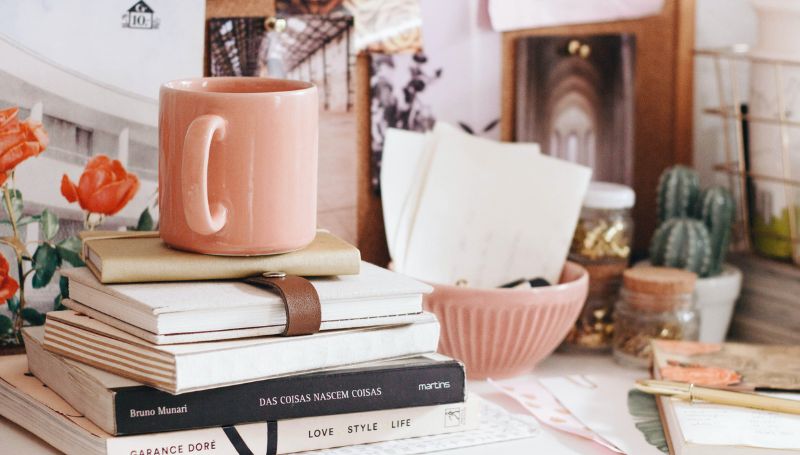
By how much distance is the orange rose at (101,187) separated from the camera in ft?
2.73

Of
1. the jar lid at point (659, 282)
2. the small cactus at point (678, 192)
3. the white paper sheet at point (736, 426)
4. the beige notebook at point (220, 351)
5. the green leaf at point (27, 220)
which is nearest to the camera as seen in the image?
the beige notebook at point (220, 351)

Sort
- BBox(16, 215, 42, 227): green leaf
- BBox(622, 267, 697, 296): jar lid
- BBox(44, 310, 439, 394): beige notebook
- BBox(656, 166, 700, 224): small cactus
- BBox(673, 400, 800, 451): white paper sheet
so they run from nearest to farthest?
A: BBox(44, 310, 439, 394): beige notebook
BBox(673, 400, 800, 451): white paper sheet
BBox(16, 215, 42, 227): green leaf
BBox(622, 267, 697, 296): jar lid
BBox(656, 166, 700, 224): small cactus

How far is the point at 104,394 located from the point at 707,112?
738 millimetres

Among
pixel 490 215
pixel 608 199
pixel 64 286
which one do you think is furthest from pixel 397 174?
pixel 64 286

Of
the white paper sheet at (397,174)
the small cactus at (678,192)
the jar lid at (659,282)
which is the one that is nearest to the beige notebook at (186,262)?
the white paper sheet at (397,174)

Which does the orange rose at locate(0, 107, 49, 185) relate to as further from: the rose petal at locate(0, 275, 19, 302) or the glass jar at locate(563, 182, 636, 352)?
the glass jar at locate(563, 182, 636, 352)

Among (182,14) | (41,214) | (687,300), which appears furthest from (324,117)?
(687,300)

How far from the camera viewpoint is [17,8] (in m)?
0.79

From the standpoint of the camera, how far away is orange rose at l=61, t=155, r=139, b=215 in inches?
32.8

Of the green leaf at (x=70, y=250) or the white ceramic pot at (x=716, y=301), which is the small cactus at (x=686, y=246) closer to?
the white ceramic pot at (x=716, y=301)

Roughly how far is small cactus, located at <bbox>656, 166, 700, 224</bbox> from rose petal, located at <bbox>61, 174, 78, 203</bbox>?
57cm

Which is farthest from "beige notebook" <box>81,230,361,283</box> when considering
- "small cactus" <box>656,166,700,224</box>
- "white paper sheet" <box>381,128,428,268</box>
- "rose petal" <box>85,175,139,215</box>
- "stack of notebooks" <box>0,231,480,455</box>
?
"small cactus" <box>656,166,700,224</box>

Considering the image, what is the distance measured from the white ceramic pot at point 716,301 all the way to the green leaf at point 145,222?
18.6 inches

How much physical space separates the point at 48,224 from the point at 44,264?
3cm
